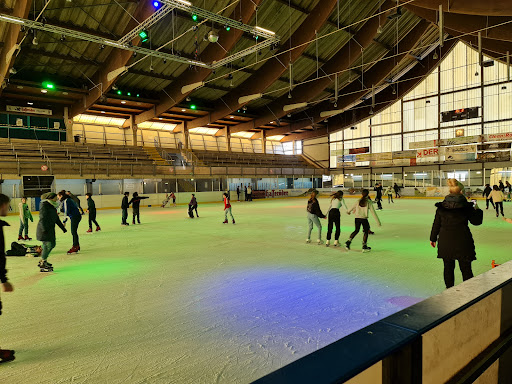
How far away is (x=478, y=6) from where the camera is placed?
12586 mm

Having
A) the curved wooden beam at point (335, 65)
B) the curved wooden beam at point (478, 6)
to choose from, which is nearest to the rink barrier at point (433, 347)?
the curved wooden beam at point (478, 6)

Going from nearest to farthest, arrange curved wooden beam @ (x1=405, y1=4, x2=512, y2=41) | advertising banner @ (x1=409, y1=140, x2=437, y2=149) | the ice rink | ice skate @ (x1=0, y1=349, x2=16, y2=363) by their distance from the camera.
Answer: the ice rink, ice skate @ (x1=0, y1=349, x2=16, y2=363), curved wooden beam @ (x1=405, y1=4, x2=512, y2=41), advertising banner @ (x1=409, y1=140, x2=437, y2=149)

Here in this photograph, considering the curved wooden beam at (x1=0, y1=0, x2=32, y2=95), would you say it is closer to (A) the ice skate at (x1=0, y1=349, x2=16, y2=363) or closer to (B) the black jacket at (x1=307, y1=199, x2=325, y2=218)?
(B) the black jacket at (x1=307, y1=199, x2=325, y2=218)

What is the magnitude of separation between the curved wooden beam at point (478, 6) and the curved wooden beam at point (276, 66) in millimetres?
6201

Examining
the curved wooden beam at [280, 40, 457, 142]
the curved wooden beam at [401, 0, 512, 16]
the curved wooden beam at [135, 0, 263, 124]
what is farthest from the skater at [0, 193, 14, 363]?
the curved wooden beam at [280, 40, 457, 142]

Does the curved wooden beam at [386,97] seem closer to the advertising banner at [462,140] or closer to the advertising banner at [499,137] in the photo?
the advertising banner at [462,140]

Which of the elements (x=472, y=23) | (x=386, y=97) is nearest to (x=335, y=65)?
(x=472, y=23)

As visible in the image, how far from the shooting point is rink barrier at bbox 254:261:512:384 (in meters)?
0.97

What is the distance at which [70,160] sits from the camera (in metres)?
23.6

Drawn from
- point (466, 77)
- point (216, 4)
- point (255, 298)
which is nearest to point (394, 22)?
point (466, 77)

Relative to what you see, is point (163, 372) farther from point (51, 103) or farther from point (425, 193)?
point (425, 193)

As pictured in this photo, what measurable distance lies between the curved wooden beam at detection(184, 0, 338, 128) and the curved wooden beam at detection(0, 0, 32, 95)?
10753 mm

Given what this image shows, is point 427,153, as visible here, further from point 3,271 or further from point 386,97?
point 3,271

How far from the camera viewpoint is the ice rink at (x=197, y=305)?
273 cm
